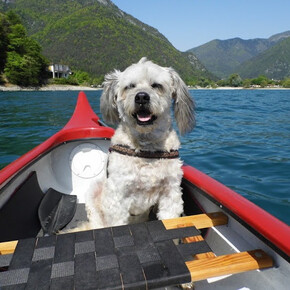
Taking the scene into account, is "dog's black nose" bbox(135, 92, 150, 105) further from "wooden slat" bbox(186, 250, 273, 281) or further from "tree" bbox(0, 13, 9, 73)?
"tree" bbox(0, 13, 9, 73)

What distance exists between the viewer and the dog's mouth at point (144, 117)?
7.96 feet

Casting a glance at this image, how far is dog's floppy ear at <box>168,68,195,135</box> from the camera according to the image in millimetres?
2656

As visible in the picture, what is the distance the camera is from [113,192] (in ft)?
8.02

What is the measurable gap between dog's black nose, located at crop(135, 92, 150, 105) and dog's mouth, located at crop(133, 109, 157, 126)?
0.09m

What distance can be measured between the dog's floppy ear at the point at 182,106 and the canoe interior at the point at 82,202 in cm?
57

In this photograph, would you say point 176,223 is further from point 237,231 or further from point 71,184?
point 71,184

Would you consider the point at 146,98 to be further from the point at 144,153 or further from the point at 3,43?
the point at 3,43

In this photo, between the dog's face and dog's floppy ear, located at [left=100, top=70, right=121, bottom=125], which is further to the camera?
dog's floppy ear, located at [left=100, top=70, right=121, bottom=125]

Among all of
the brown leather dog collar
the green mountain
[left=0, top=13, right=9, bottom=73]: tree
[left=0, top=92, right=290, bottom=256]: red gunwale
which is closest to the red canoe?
[left=0, top=92, right=290, bottom=256]: red gunwale

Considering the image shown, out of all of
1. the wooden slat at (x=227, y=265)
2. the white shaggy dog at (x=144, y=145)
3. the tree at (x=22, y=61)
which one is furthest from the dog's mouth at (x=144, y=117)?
the tree at (x=22, y=61)

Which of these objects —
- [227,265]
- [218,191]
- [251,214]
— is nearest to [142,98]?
[218,191]

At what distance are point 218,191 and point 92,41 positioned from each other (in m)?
147

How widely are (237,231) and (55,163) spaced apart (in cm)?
287

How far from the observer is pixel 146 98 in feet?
7.79
